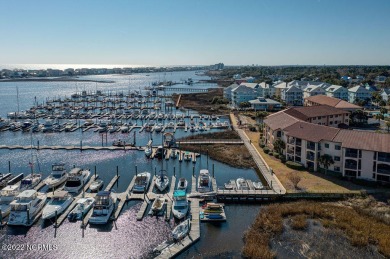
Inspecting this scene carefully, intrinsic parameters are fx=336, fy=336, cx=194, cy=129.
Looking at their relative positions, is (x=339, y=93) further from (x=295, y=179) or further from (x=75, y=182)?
(x=75, y=182)

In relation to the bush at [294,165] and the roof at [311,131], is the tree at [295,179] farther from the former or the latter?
the roof at [311,131]

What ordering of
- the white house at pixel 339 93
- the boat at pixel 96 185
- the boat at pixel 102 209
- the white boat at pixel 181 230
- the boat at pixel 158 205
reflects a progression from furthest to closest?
the white house at pixel 339 93, the boat at pixel 96 185, the boat at pixel 158 205, the boat at pixel 102 209, the white boat at pixel 181 230

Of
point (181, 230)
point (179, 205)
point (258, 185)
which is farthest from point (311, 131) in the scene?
point (181, 230)

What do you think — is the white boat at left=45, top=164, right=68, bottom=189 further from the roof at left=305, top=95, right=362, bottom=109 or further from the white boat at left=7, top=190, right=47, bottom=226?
the roof at left=305, top=95, right=362, bottom=109

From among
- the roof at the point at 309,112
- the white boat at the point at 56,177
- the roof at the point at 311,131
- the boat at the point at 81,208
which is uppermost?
the roof at the point at 309,112

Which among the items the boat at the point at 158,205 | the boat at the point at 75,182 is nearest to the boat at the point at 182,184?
the boat at the point at 158,205

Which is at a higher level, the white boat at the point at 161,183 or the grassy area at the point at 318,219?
the white boat at the point at 161,183

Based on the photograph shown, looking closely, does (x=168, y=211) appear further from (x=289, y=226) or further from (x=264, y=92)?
(x=264, y=92)
